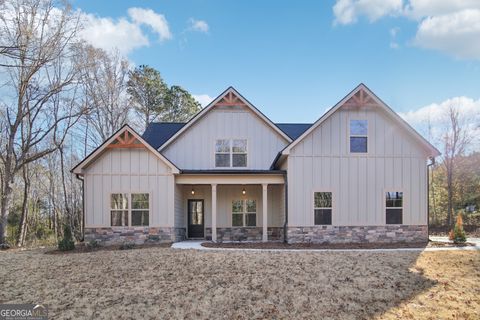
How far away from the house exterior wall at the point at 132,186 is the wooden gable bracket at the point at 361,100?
25.5ft

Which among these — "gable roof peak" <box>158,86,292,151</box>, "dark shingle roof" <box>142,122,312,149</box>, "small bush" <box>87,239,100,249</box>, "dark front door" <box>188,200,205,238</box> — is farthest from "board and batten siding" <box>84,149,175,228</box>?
"dark shingle roof" <box>142,122,312,149</box>

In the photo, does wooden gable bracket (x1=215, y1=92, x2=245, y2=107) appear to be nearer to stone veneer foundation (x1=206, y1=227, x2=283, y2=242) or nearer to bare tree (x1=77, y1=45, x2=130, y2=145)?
stone veneer foundation (x1=206, y1=227, x2=283, y2=242)

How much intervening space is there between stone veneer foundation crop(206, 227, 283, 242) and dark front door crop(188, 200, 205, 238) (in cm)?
63

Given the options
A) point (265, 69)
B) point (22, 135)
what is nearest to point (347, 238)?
point (265, 69)

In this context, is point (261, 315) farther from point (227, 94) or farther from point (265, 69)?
point (265, 69)

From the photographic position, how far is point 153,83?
31.1 m

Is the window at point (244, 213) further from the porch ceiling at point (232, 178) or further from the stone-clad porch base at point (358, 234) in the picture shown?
the stone-clad porch base at point (358, 234)

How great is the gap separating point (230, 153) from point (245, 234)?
148 inches

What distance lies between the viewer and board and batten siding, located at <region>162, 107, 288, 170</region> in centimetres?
1744

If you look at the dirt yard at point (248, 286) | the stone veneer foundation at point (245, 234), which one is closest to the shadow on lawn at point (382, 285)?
the dirt yard at point (248, 286)

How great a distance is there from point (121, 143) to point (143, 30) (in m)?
7.37

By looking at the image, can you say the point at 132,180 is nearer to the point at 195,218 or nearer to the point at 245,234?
the point at 195,218

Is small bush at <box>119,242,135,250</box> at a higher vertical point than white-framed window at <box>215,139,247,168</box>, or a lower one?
lower

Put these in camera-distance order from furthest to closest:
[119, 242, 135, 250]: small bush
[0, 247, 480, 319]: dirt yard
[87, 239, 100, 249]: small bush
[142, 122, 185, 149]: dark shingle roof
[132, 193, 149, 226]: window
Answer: [142, 122, 185, 149]: dark shingle roof < [132, 193, 149, 226]: window < [87, 239, 100, 249]: small bush < [119, 242, 135, 250]: small bush < [0, 247, 480, 319]: dirt yard
